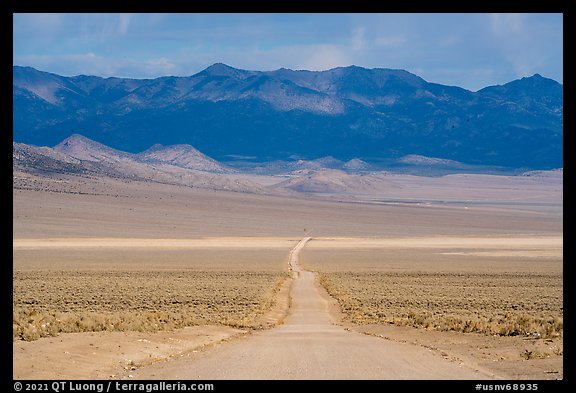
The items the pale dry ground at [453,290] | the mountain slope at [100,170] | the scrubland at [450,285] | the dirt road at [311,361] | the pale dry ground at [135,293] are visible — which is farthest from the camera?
the mountain slope at [100,170]

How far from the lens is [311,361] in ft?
40.1

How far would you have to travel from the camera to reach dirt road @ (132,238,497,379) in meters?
10.6

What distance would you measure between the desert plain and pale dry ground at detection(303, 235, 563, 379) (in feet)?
0.32

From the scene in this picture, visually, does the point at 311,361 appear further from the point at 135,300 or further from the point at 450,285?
the point at 450,285

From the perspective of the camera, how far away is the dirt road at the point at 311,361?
416 inches

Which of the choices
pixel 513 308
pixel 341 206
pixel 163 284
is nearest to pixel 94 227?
pixel 341 206

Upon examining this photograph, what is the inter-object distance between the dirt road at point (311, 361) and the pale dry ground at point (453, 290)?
92cm

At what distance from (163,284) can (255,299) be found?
8405 mm

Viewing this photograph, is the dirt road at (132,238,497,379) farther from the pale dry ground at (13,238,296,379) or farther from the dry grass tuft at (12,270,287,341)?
the dry grass tuft at (12,270,287,341)

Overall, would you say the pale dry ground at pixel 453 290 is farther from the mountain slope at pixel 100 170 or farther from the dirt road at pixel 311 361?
the mountain slope at pixel 100 170

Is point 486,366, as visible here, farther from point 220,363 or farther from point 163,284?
point 163,284

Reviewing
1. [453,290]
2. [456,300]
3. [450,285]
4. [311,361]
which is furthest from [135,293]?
[311,361]

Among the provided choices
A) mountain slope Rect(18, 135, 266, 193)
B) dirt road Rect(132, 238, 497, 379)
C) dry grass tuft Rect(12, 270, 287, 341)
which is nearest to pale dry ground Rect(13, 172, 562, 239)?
mountain slope Rect(18, 135, 266, 193)

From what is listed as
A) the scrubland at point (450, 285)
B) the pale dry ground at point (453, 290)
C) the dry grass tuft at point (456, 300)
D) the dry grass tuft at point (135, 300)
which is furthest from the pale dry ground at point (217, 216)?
the dry grass tuft at point (456, 300)
